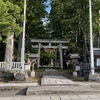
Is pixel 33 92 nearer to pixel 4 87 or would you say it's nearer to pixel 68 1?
pixel 4 87

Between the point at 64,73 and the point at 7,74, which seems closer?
the point at 7,74

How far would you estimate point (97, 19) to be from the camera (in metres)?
15.7

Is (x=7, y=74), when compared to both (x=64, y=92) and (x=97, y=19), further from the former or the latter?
(x=97, y=19)

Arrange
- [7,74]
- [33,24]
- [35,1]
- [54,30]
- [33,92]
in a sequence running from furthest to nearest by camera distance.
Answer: [54,30] → [33,24] → [35,1] → [7,74] → [33,92]

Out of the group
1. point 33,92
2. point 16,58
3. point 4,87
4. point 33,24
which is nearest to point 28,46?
point 33,24

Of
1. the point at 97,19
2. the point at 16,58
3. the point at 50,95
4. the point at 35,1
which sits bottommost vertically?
the point at 50,95

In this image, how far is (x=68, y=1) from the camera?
1850 centimetres

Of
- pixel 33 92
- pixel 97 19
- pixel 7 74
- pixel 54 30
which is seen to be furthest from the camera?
pixel 54 30

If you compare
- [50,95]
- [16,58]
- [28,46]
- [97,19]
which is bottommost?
[50,95]

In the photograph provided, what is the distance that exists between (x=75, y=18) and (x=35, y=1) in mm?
4564

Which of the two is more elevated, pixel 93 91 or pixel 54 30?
pixel 54 30

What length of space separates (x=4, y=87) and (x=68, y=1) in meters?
12.2

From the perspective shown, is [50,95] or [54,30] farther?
[54,30]

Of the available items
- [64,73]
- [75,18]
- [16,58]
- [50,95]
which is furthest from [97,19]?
[50,95]
